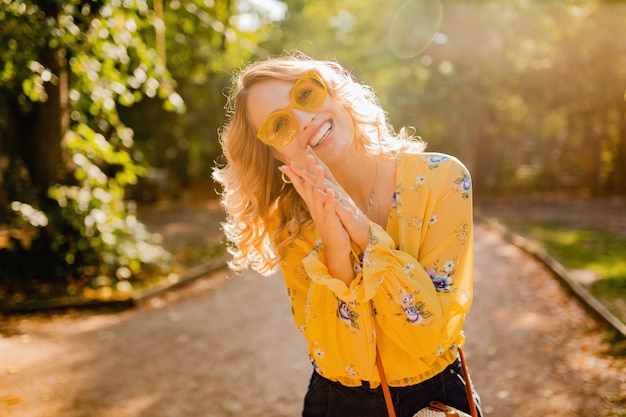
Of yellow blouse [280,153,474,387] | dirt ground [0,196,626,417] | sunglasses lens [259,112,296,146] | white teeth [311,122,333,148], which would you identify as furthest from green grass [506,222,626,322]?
sunglasses lens [259,112,296,146]

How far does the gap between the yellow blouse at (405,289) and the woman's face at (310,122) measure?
0.25 meters

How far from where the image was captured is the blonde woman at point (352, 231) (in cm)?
178

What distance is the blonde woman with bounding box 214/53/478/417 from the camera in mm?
1781

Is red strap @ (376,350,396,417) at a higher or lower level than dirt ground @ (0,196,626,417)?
higher

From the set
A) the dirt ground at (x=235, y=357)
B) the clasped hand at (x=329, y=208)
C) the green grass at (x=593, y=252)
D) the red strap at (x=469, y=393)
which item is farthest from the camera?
the green grass at (x=593, y=252)

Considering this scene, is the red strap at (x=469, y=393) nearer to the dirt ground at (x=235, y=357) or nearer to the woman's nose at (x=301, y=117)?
the woman's nose at (x=301, y=117)

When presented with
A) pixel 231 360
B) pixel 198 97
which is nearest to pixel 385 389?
pixel 231 360

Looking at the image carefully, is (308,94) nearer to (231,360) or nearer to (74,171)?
(231,360)

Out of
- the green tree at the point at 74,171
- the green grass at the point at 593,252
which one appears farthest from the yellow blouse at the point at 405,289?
the green tree at the point at 74,171

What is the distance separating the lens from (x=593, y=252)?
360 inches

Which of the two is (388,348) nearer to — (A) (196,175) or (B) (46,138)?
(B) (46,138)

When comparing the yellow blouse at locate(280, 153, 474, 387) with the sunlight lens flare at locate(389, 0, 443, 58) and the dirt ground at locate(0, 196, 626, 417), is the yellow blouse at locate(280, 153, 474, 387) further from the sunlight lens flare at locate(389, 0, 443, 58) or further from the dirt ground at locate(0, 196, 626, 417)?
the sunlight lens flare at locate(389, 0, 443, 58)

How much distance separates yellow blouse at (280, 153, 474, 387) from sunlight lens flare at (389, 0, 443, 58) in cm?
1869

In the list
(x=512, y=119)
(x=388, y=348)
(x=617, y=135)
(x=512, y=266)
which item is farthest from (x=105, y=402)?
(x=512, y=119)
